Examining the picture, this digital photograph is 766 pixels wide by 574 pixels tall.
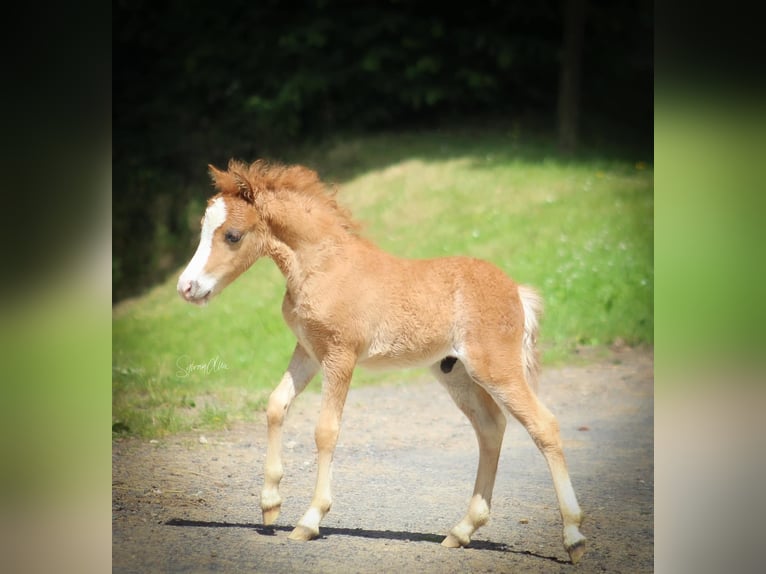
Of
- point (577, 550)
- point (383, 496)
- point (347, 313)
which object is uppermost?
point (347, 313)

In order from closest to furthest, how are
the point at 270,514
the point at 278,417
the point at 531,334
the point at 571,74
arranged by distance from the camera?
the point at 278,417 → the point at 270,514 → the point at 531,334 → the point at 571,74

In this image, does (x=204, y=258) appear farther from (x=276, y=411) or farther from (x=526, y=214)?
(x=526, y=214)

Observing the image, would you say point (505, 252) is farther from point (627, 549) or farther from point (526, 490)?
point (627, 549)

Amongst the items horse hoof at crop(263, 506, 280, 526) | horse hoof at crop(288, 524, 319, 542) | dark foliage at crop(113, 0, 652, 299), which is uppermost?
dark foliage at crop(113, 0, 652, 299)

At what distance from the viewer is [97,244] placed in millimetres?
4000

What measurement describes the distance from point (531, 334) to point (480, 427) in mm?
409

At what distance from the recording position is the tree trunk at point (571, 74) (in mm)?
5055

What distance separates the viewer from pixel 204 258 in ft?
11.9

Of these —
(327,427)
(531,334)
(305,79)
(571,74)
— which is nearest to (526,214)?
(571,74)

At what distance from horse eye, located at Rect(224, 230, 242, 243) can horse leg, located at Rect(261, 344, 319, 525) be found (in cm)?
47

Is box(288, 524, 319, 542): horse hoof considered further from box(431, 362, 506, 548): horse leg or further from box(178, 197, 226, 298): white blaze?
box(178, 197, 226, 298): white blaze

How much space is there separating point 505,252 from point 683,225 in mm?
917

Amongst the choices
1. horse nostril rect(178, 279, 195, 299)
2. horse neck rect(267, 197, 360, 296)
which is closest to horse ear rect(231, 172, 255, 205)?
horse neck rect(267, 197, 360, 296)

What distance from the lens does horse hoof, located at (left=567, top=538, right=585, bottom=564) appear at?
3.83 m
